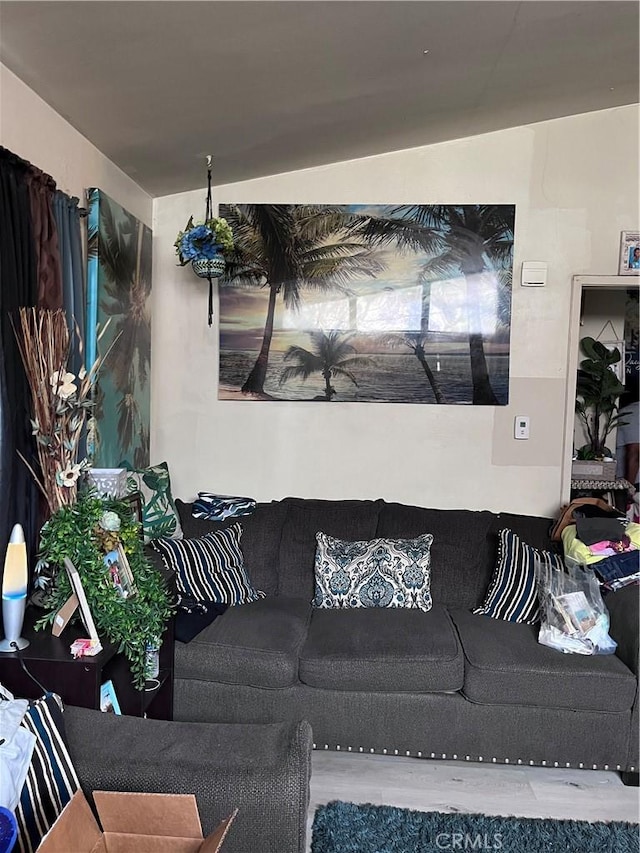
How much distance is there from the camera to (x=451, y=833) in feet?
7.11

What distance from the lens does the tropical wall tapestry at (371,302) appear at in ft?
11.9

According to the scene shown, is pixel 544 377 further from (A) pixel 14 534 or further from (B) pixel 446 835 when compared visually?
(A) pixel 14 534

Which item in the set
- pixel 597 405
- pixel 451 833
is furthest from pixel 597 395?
pixel 451 833

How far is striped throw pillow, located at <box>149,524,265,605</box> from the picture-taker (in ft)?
9.60

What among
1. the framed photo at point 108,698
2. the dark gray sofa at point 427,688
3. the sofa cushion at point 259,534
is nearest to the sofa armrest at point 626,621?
the dark gray sofa at point 427,688

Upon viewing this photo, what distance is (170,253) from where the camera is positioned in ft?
A: 12.3

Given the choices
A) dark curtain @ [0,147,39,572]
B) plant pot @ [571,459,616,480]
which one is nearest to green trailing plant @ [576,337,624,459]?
plant pot @ [571,459,616,480]

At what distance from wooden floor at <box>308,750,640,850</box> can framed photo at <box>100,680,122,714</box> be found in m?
0.74

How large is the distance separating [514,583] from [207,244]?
208cm

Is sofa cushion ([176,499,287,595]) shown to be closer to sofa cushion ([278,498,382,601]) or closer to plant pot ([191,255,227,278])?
sofa cushion ([278,498,382,601])

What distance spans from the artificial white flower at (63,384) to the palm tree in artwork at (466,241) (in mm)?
2024

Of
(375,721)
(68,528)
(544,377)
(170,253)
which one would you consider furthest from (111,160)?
(375,721)

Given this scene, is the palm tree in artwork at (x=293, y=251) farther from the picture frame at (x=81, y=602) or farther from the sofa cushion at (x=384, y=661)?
the picture frame at (x=81, y=602)

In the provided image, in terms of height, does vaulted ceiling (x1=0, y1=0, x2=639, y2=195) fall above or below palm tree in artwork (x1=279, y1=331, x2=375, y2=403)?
above
